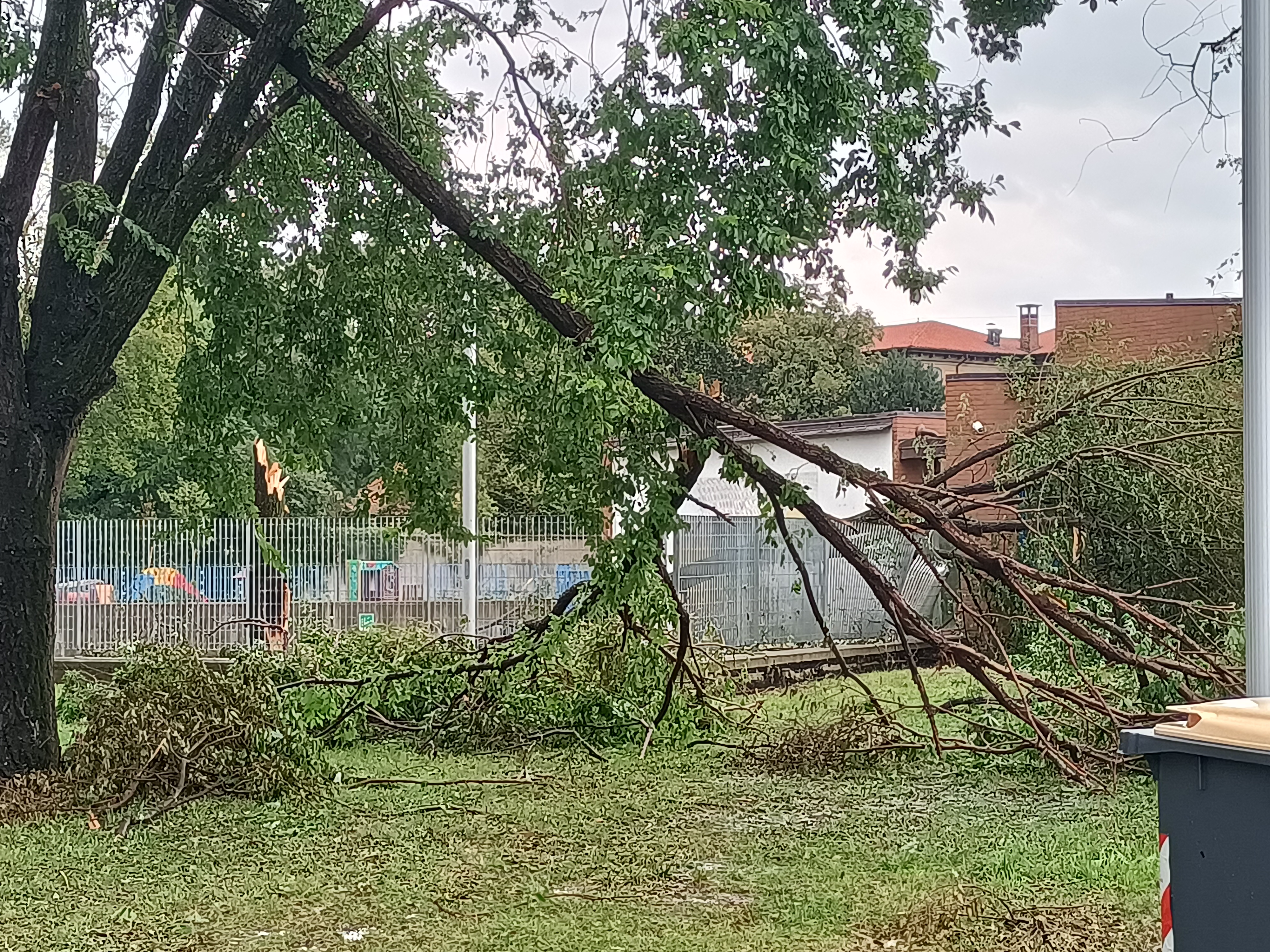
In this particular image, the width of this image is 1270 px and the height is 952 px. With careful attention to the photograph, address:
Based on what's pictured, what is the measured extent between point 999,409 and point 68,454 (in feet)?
29.6

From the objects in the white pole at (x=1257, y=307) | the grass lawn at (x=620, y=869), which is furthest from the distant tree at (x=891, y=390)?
the white pole at (x=1257, y=307)

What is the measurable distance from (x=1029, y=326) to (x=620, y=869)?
14.1m

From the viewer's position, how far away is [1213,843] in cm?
199

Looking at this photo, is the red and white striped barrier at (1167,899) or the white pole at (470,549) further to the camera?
the white pole at (470,549)

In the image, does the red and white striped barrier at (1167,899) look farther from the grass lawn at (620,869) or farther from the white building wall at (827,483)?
the white building wall at (827,483)

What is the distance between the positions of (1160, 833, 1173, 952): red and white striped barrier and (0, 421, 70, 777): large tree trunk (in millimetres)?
5336

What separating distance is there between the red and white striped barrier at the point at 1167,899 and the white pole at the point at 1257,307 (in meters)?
0.62

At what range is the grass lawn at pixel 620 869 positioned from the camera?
12.7 feet

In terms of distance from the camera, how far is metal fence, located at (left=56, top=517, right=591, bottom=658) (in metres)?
11.1

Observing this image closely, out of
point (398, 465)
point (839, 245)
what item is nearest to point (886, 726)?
point (839, 245)

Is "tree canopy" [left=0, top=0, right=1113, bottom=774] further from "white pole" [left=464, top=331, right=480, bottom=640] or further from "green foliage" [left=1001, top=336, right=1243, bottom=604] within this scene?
"white pole" [left=464, top=331, right=480, bottom=640]

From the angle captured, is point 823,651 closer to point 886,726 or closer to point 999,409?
point 999,409

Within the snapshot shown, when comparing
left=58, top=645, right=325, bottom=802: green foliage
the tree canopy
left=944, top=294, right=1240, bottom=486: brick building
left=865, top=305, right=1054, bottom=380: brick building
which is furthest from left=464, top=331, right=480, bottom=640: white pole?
left=865, top=305, right=1054, bottom=380: brick building

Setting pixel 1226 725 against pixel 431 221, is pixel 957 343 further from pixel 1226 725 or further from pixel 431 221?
pixel 1226 725
